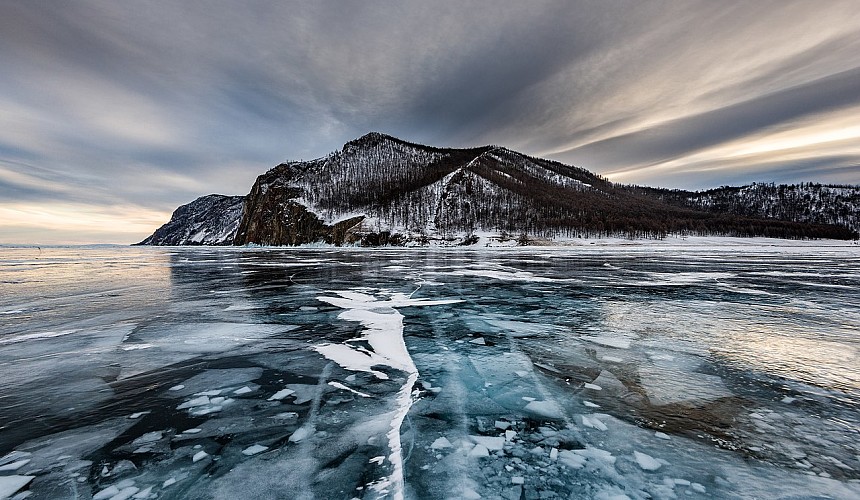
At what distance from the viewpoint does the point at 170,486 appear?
2.88 metres

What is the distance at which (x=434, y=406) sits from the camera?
4285 mm

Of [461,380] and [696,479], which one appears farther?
A: [461,380]

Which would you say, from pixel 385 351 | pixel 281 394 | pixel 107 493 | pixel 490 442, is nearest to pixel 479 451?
pixel 490 442

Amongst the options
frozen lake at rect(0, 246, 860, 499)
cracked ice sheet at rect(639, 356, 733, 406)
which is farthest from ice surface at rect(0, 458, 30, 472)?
cracked ice sheet at rect(639, 356, 733, 406)

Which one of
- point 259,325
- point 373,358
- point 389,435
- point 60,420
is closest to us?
point 389,435

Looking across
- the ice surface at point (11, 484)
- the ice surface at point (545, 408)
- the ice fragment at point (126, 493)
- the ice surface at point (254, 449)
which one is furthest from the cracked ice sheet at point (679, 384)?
the ice surface at point (11, 484)

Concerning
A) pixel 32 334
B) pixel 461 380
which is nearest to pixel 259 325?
pixel 32 334

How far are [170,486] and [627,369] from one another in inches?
218

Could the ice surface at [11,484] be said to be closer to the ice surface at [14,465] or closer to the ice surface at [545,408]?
the ice surface at [14,465]

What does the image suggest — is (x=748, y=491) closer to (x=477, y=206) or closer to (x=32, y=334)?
(x=32, y=334)

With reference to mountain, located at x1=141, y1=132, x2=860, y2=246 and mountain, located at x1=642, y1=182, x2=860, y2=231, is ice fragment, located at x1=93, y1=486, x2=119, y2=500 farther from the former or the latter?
mountain, located at x1=642, y1=182, x2=860, y2=231

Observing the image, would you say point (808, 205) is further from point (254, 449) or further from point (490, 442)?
point (254, 449)

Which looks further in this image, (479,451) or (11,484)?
(479,451)

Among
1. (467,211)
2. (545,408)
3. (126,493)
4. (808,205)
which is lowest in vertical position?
(545,408)
